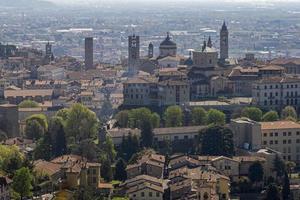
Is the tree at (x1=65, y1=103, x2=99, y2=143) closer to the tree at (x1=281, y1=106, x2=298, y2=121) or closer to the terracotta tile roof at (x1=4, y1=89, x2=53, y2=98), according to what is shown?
the tree at (x1=281, y1=106, x2=298, y2=121)

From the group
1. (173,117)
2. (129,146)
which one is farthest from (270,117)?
(129,146)

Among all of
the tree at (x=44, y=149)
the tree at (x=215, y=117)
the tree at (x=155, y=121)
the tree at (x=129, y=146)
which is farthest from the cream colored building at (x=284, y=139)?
Answer: the tree at (x=44, y=149)

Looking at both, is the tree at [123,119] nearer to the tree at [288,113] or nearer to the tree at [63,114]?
the tree at [63,114]

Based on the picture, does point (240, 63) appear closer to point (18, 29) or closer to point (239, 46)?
point (239, 46)

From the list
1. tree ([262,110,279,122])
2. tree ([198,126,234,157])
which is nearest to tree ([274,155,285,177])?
tree ([198,126,234,157])

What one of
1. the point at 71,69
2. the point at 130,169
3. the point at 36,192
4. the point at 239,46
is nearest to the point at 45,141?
the point at 130,169

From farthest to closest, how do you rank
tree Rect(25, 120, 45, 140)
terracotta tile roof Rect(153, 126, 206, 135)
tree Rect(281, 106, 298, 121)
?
tree Rect(281, 106, 298, 121), tree Rect(25, 120, 45, 140), terracotta tile roof Rect(153, 126, 206, 135)
